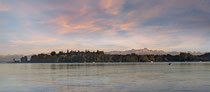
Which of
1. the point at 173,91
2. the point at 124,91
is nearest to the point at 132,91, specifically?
the point at 124,91

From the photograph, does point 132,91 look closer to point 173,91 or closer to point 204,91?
point 173,91

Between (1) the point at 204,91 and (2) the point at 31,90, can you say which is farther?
(2) the point at 31,90

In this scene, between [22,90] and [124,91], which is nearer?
[124,91]

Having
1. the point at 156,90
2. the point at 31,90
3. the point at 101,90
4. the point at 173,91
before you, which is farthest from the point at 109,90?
the point at 31,90

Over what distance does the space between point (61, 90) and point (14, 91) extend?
4.58 m

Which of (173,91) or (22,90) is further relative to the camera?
(22,90)

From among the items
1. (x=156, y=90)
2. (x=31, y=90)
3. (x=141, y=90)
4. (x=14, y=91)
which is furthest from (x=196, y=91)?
(x=14, y=91)

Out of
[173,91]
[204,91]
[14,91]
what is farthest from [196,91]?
[14,91]

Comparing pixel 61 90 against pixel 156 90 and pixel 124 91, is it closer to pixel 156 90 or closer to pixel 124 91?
pixel 124 91

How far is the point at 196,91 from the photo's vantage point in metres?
22.0

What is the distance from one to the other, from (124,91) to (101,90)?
2276 millimetres

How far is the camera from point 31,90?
23.5 meters

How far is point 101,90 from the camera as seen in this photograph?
22.6 metres

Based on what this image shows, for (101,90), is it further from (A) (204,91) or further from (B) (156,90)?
(A) (204,91)
